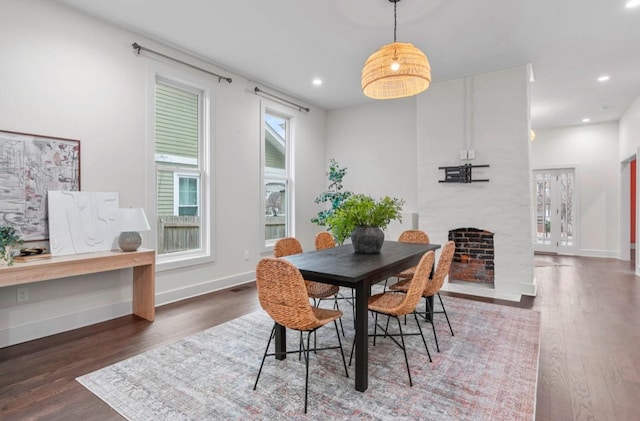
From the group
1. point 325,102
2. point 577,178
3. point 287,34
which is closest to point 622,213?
point 577,178

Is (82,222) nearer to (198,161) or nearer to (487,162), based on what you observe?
(198,161)

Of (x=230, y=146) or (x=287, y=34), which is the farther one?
(x=230, y=146)

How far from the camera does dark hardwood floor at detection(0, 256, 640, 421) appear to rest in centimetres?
196

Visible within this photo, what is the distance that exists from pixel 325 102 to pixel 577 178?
236 inches

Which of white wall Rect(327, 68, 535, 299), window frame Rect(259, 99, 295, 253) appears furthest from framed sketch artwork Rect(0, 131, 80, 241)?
white wall Rect(327, 68, 535, 299)

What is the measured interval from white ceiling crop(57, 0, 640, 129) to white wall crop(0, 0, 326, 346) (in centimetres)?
31

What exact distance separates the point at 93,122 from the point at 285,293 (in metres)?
2.79

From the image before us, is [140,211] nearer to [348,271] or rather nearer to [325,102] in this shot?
[348,271]

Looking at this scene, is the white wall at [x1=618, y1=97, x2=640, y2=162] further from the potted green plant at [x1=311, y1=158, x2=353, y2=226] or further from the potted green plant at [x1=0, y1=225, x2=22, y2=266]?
the potted green plant at [x1=0, y1=225, x2=22, y2=266]

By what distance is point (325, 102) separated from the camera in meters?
6.11

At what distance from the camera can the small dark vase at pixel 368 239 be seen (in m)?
2.87

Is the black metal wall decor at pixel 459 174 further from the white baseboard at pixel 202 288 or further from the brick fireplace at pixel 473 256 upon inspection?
the white baseboard at pixel 202 288

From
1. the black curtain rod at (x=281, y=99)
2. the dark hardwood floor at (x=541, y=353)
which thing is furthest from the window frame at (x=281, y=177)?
the dark hardwood floor at (x=541, y=353)

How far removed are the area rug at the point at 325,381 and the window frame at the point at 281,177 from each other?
2425mm
